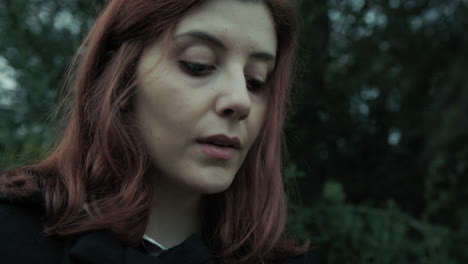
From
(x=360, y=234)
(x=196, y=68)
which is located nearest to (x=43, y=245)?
(x=196, y=68)

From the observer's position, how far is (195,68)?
139cm

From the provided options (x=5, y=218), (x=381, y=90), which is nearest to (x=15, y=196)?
(x=5, y=218)

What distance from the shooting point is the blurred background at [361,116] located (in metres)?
2.26

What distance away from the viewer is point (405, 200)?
2943 mm

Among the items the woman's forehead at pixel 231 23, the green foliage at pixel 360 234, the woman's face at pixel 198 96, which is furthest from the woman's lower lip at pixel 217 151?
the green foliage at pixel 360 234

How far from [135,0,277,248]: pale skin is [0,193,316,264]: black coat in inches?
7.7

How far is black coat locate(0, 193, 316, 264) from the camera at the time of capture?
1229 mm

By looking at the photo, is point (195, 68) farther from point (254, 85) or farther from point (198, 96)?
point (254, 85)

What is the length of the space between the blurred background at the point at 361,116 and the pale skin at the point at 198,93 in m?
0.64

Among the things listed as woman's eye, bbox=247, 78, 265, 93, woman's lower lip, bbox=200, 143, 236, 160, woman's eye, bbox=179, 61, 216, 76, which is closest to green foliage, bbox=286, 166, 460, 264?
woman's eye, bbox=247, 78, 265, 93

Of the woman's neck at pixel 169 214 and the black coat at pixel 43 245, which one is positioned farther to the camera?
the woman's neck at pixel 169 214

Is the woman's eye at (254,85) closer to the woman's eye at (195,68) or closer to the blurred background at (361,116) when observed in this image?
the woman's eye at (195,68)

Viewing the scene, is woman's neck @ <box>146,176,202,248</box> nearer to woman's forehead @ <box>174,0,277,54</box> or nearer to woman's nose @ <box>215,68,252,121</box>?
woman's nose @ <box>215,68,252,121</box>

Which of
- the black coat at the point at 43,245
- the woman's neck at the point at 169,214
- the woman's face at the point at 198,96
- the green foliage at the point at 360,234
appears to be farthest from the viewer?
the green foliage at the point at 360,234
